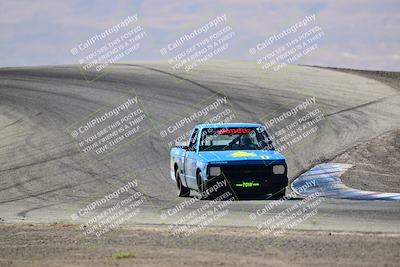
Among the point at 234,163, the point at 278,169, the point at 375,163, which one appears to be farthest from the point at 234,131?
the point at 375,163

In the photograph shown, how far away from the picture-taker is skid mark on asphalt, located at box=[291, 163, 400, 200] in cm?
1538

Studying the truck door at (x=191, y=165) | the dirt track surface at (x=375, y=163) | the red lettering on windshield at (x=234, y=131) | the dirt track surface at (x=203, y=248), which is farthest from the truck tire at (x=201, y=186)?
the dirt track surface at (x=203, y=248)

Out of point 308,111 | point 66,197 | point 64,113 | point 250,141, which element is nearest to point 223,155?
point 250,141

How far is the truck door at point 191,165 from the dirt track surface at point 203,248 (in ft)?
14.9

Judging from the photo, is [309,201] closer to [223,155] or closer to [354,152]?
[223,155]

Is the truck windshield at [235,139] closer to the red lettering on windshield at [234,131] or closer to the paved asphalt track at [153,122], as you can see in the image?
the red lettering on windshield at [234,131]

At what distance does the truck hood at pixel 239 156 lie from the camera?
600 inches

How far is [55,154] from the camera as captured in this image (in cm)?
2022

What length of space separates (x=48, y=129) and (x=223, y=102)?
701cm

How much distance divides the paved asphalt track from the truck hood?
0.87 m

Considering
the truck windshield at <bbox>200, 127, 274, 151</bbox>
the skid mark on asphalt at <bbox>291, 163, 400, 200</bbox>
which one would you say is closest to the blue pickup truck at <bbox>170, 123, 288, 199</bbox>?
the truck windshield at <bbox>200, 127, 274, 151</bbox>

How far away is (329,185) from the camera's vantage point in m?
17.0

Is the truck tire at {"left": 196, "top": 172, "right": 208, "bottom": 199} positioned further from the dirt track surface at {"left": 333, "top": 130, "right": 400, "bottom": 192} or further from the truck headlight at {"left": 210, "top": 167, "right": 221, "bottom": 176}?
the dirt track surface at {"left": 333, "top": 130, "right": 400, "bottom": 192}

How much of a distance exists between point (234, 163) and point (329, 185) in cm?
259
